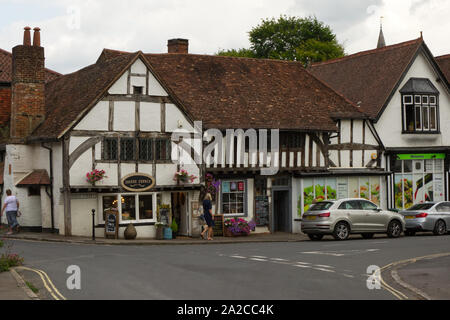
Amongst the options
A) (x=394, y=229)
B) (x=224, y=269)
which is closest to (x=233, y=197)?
(x=394, y=229)

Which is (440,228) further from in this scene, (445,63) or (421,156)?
(445,63)

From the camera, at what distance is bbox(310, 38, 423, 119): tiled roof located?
128 ft

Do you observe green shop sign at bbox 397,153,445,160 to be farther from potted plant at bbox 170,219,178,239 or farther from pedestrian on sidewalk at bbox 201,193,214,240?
potted plant at bbox 170,219,178,239

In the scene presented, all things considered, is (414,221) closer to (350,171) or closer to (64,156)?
(350,171)

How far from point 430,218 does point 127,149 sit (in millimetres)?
13390

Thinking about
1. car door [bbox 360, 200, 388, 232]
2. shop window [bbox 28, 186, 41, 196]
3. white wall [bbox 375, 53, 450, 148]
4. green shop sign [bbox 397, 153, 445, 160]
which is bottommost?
car door [bbox 360, 200, 388, 232]

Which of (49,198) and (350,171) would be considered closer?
(49,198)

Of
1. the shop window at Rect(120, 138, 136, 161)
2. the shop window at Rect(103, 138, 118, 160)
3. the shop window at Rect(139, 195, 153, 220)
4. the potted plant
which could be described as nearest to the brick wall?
the shop window at Rect(103, 138, 118, 160)

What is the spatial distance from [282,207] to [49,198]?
36.8 ft

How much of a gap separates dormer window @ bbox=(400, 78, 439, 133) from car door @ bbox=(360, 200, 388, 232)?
10.7 metres

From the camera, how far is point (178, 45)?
133 ft

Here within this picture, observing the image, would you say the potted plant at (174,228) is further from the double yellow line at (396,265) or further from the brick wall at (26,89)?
the double yellow line at (396,265)

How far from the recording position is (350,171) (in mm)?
36188

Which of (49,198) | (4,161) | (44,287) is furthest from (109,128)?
(44,287)
